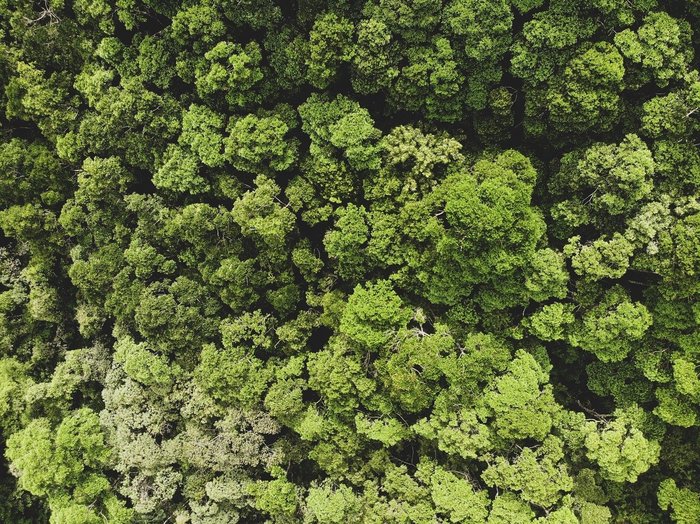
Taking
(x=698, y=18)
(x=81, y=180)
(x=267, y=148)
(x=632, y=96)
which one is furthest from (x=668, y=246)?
(x=81, y=180)

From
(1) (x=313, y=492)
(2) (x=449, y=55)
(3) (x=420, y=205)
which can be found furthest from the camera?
(1) (x=313, y=492)

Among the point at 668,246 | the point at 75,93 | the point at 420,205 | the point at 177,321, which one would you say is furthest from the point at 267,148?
the point at 668,246

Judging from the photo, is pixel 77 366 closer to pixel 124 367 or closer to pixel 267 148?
pixel 124 367

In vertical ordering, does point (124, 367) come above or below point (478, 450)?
below

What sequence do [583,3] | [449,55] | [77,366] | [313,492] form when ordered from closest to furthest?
[583,3]
[449,55]
[313,492]
[77,366]

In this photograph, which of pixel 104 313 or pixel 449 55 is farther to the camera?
pixel 104 313

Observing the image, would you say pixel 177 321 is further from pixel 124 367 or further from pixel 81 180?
pixel 81 180

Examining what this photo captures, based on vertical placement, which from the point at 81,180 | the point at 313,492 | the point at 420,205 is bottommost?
the point at 313,492
